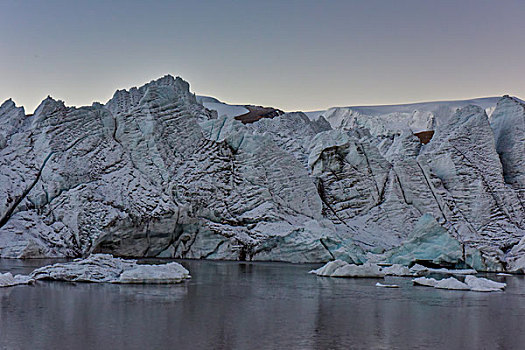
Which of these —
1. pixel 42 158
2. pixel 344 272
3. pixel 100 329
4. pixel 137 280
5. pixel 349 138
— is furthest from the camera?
pixel 349 138

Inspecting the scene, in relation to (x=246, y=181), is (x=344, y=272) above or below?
below

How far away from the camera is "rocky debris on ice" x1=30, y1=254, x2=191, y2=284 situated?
49.0 feet

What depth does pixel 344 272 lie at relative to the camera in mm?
19906

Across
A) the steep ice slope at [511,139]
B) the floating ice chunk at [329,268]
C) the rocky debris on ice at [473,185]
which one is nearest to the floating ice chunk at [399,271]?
the floating ice chunk at [329,268]

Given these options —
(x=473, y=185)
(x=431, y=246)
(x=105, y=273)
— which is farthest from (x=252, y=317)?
(x=473, y=185)

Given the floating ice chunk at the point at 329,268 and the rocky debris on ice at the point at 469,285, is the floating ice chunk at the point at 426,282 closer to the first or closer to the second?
the rocky debris on ice at the point at 469,285

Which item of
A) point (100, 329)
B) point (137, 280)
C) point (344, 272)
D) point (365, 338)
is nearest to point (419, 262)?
point (344, 272)

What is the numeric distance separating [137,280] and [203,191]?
13.8m

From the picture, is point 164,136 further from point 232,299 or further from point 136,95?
point 232,299

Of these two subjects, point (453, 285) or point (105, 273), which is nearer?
point (105, 273)

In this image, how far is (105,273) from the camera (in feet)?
50.1

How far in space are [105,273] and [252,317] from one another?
261 inches

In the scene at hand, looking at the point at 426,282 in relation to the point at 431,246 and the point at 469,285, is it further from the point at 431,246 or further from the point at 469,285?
the point at 431,246

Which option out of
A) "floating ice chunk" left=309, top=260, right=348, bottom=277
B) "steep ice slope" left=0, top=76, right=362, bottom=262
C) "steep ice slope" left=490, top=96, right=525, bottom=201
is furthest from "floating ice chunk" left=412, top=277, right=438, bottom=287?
"steep ice slope" left=490, top=96, right=525, bottom=201
